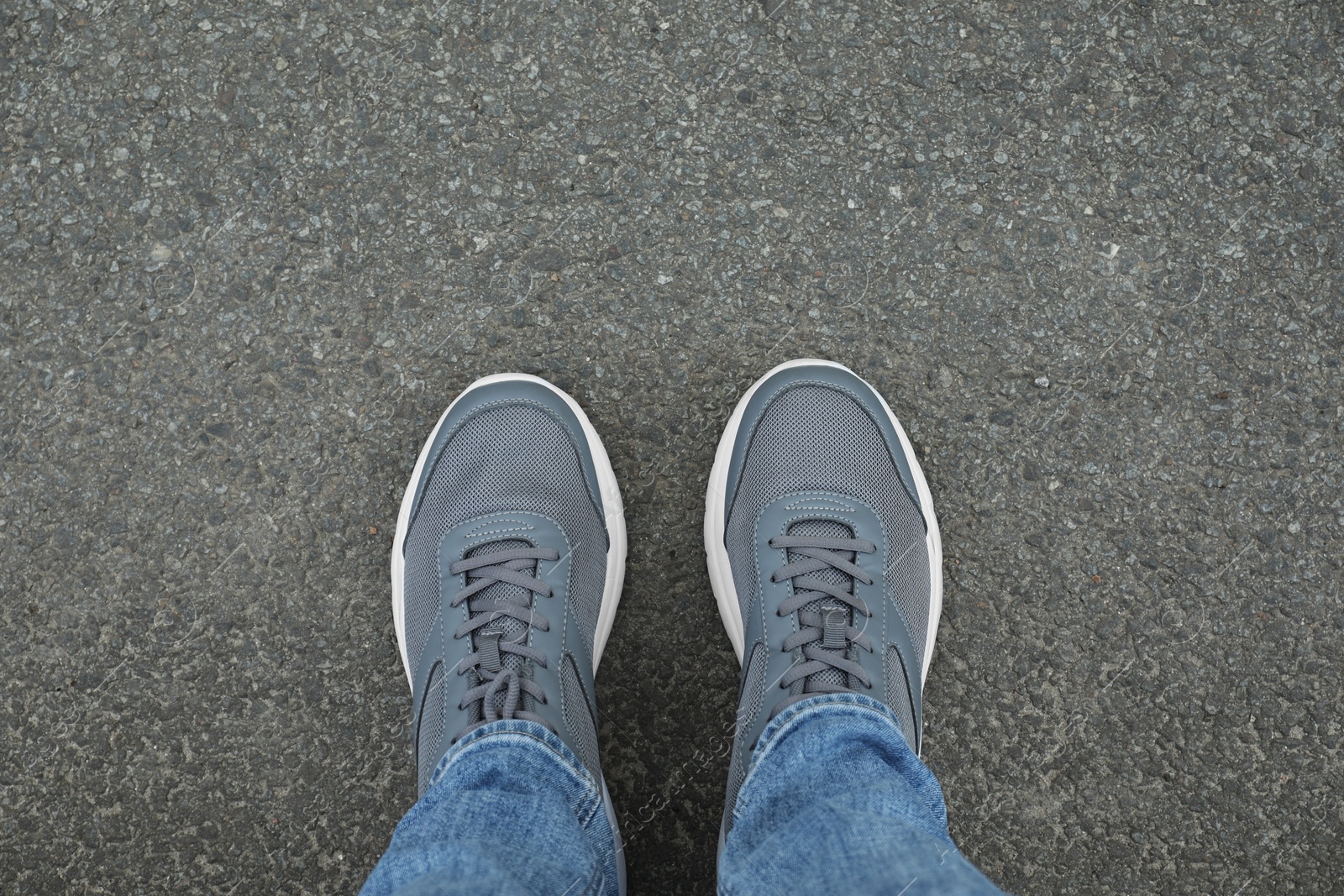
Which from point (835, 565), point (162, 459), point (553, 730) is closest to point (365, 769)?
point (553, 730)

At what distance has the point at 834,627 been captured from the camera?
159 centimetres

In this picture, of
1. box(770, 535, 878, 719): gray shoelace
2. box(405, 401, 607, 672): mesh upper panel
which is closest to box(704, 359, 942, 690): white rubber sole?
box(770, 535, 878, 719): gray shoelace

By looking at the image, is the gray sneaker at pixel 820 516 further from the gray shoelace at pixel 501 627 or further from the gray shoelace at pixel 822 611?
the gray shoelace at pixel 501 627

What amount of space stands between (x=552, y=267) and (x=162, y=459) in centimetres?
89

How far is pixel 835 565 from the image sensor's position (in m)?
1.64

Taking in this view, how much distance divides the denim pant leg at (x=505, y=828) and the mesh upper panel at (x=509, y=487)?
0.30 metres

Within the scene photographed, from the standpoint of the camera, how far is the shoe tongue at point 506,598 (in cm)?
160

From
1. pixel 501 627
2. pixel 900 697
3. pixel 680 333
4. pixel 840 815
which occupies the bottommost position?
pixel 900 697

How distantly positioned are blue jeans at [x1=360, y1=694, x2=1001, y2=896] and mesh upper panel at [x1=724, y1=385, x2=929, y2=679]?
1.14 feet

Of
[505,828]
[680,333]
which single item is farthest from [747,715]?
[680,333]

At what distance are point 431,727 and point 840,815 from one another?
78 centimetres

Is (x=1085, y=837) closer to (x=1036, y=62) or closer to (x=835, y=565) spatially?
(x=835, y=565)

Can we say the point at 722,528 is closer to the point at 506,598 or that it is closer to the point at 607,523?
the point at 607,523

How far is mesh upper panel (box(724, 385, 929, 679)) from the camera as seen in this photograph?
1.68 meters
